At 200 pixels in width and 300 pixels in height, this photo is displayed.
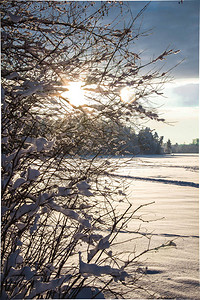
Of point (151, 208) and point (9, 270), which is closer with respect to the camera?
point (9, 270)

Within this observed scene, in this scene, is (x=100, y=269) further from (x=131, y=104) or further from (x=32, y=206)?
(x=131, y=104)

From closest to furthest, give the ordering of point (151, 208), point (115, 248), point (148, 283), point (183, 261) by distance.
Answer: point (148, 283), point (183, 261), point (115, 248), point (151, 208)

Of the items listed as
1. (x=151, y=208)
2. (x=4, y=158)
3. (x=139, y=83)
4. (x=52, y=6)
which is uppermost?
(x=52, y=6)

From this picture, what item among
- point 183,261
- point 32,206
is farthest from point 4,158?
point 183,261

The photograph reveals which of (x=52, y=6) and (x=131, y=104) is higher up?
(x=52, y=6)

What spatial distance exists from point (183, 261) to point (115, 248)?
1.08m

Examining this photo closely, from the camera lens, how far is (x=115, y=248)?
4.61 m

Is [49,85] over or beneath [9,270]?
over

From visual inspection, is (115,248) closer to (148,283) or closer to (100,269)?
(148,283)

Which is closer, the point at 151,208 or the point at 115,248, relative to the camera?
the point at 115,248

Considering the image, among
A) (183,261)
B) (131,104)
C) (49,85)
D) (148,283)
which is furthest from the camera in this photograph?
(183,261)

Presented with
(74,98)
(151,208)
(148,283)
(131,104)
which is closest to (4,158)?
(74,98)

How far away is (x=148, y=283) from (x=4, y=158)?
92.3 inches

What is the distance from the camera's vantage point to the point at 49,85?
6.36ft
